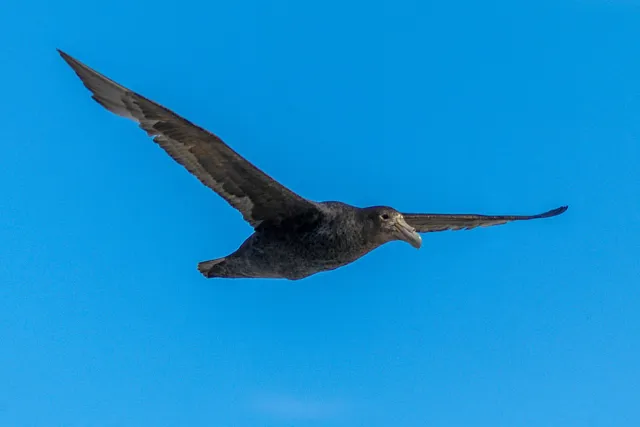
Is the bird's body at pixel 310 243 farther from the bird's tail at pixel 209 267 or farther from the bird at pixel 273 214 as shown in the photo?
the bird's tail at pixel 209 267

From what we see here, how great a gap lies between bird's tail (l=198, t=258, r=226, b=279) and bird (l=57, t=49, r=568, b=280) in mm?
422

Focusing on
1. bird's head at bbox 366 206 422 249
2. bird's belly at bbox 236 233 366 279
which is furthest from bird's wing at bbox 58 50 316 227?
bird's head at bbox 366 206 422 249

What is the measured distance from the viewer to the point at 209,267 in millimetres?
10734

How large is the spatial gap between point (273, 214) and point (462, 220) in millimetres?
3614

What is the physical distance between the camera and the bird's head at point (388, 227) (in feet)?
31.5

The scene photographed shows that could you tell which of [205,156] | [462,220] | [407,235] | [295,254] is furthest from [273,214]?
[462,220]

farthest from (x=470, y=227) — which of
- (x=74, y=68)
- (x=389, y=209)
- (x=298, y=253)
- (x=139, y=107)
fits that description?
(x=74, y=68)

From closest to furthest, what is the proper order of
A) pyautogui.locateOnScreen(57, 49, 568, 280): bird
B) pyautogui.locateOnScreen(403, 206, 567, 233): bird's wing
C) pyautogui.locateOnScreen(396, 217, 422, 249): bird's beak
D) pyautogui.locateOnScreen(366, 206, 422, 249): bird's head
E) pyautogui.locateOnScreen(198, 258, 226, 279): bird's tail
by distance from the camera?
pyautogui.locateOnScreen(57, 49, 568, 280): bird < pyautogui.locateOnScreen(366, 206, 422, 249): bird's head < pyautogui.locateOnScreen(396, 217, 422, 249): bird's beak < pyautogui.locateOnScreen(198, 258, 226, 279): bird's tail < pyautogui.locateOnScreen(403, 206, 567, 233): bird's wing

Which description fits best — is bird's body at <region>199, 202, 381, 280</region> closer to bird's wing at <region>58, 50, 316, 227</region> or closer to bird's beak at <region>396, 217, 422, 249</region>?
bird's wing at <region>58, 50, 316, 227</region>

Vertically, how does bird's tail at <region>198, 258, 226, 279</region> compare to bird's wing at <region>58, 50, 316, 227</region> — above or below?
below

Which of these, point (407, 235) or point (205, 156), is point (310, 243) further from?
point (205, 156)

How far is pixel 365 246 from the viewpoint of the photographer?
9.59m

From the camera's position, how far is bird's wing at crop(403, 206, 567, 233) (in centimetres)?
1169

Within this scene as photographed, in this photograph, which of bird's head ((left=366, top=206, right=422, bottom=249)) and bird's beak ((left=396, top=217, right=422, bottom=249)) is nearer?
bird's head ((left=366, top=206, right=422, bottom=249))
